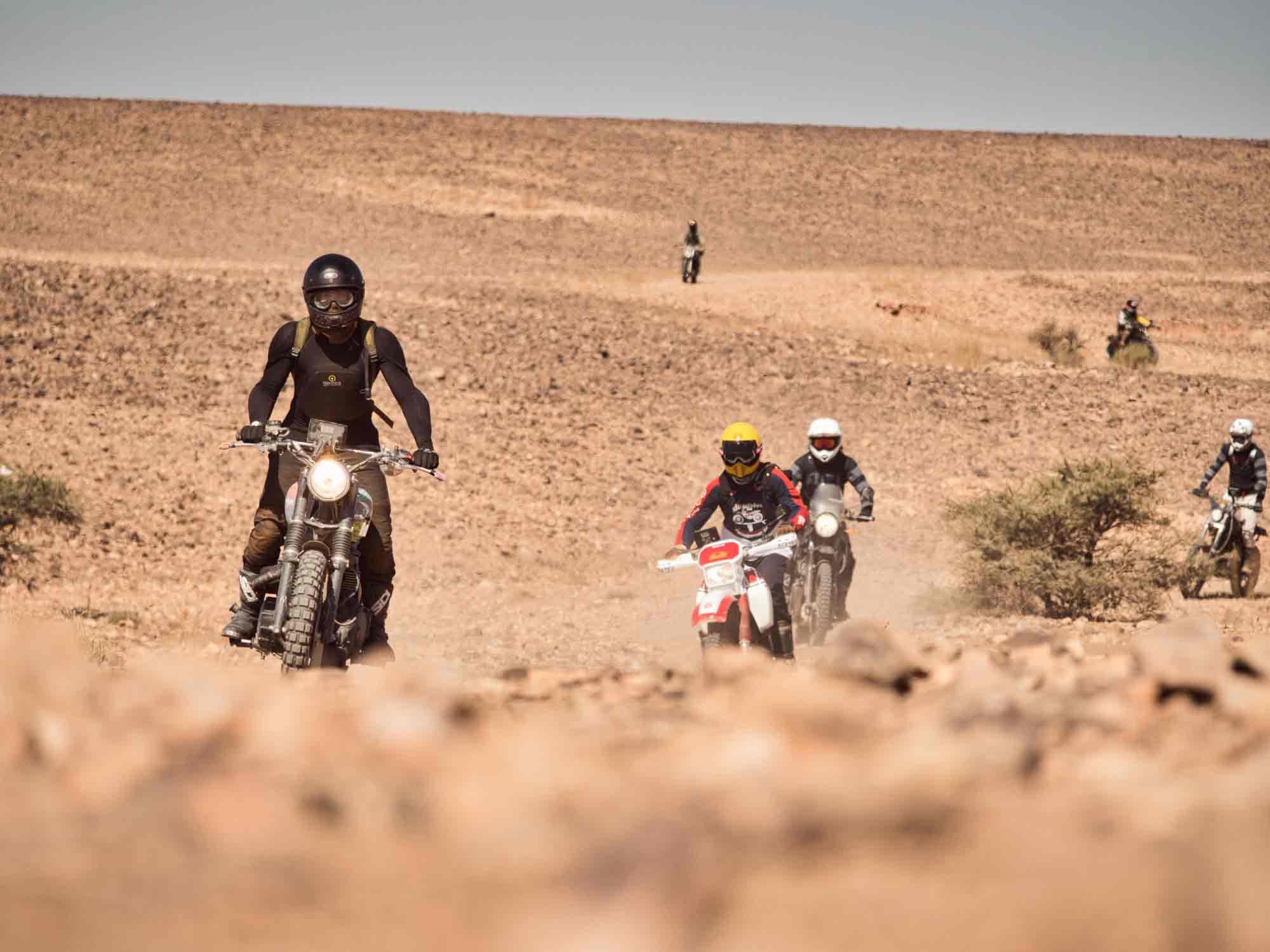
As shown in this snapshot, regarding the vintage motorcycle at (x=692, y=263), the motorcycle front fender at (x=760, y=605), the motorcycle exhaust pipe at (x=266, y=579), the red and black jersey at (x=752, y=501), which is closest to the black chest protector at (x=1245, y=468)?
the red and black jersey at (x=752, y=501)

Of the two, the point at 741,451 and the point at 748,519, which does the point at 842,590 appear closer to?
the point at 748,519

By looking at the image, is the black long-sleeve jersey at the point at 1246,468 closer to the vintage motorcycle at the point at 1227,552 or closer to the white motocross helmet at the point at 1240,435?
the white motocross helmet at the point at 1240,435

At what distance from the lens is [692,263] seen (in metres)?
36.9

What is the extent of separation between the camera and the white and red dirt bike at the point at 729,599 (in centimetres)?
855

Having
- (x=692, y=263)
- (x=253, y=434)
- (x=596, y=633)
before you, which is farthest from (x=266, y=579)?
(x=692, y=263)

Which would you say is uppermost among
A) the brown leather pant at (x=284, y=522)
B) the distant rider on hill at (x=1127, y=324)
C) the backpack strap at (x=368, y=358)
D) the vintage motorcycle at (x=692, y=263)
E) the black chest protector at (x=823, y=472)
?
the vintage motorcycle at (x=692, y=263)

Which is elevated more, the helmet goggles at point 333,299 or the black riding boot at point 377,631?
the helmet goggles at point 333,299

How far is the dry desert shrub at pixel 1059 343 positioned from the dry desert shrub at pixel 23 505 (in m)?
23.5

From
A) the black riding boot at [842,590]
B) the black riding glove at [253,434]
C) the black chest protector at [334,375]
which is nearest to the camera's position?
the black riding glove at [253,434]

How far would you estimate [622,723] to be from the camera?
4.25 m

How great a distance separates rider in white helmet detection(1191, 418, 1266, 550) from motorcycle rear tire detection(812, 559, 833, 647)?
516 centimetres

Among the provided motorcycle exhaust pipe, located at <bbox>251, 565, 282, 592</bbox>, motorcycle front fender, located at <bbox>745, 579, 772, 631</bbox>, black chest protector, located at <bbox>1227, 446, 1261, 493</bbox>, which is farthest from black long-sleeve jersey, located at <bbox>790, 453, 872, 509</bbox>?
motorcycle exhaust pipe, located at <bbox>251, 565, 282, 592</bbox>

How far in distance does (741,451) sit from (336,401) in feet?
10.1

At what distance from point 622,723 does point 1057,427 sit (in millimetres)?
22667
